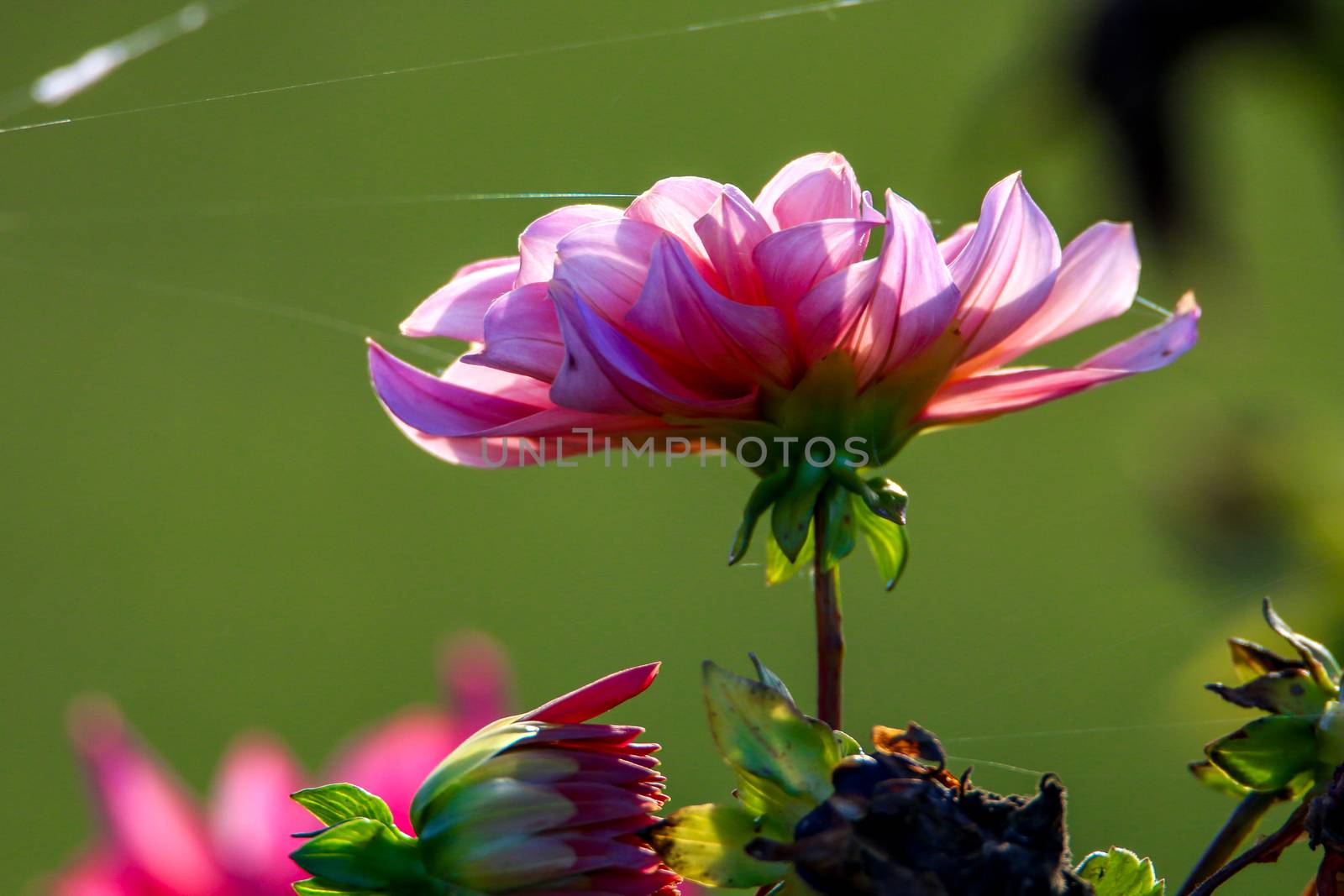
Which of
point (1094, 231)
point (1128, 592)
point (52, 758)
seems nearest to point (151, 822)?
point (1094, 231)

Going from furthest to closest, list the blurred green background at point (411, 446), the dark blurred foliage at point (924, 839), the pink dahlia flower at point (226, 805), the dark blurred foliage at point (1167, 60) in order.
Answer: the blurred green background at point (411, 446), the dark blurred foliage at point (1167, 60), the pink dahlia flower at point (226, 805), the dark blurred foliage at point (924, 839)

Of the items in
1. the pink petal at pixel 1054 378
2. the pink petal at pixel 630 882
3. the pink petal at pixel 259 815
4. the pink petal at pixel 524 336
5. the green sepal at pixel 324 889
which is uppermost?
the pink petal at pixel 524 336

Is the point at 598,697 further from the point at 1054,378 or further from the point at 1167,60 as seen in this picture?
the point at 1167,60

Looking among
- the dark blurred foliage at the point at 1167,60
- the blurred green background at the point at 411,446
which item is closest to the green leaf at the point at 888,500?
the dark blurred foliage at the point at 1167,60

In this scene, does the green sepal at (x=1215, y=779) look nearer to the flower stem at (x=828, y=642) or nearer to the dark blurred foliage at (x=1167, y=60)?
the flower stem at (x=828, y=642)

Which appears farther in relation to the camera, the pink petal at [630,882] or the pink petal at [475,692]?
the pink petal at [475,692]

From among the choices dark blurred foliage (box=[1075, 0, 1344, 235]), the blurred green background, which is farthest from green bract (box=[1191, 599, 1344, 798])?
the blurred green background

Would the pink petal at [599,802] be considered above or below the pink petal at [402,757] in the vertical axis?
above

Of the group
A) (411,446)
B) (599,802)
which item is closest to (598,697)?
(599,802)
